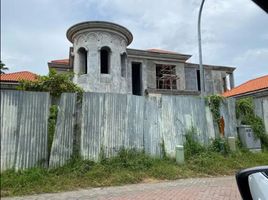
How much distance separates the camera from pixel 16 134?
709 centimetres

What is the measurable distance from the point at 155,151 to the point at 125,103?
1859 mm

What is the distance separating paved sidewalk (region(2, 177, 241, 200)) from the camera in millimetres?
6590

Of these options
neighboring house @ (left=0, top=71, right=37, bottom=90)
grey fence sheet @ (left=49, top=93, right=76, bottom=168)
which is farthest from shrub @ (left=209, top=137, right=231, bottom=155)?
neighboring house @ (left=0, top=71, right=37, bottom=90)

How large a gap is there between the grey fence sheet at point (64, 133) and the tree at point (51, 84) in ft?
1.16

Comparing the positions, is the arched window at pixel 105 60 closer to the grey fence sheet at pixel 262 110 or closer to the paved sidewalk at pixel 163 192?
the grey fence sheet at pixel 262 110

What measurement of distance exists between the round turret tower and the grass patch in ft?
30.3

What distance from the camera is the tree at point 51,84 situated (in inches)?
338

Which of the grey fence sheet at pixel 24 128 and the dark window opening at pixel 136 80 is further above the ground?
the dark window opening at pixel 136 80

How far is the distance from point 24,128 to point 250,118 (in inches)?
355

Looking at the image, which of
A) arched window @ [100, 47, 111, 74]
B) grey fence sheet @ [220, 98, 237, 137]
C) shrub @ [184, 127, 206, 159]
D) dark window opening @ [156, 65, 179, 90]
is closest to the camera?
shrub @ [184, 127, 206, 159]

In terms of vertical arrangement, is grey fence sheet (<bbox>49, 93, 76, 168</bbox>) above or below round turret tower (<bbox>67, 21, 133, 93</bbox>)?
below

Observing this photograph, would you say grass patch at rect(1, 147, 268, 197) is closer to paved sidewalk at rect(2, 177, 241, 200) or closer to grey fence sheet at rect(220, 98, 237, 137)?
paved sidewalk at rect(2, 177, 241, 200)

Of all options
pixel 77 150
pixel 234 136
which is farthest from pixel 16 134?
pixel 234 136

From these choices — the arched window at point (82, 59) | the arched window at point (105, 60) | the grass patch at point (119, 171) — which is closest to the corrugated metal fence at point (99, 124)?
the grass patch at point (119, 171)
